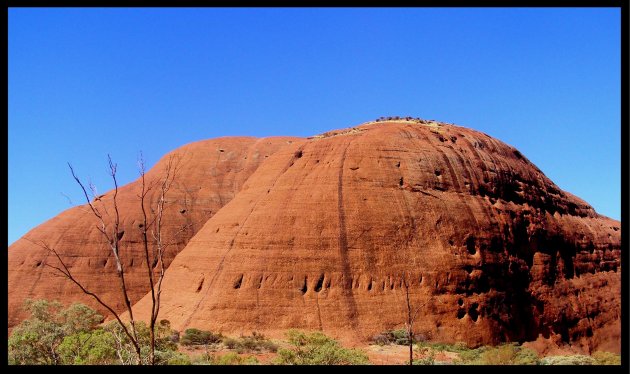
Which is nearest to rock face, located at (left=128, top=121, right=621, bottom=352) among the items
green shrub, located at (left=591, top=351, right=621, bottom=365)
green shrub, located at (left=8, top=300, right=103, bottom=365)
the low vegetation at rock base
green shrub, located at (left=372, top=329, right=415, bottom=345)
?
green shrub, located at (left=372, top=329, right=415, bottom=345)

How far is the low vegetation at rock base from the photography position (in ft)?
75.8

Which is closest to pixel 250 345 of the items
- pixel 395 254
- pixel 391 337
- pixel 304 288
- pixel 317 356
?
pixel 317 356

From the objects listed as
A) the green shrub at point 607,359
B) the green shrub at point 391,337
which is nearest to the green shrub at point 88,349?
the green shrub at point 391,337

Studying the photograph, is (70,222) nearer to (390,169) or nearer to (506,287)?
(390,169)

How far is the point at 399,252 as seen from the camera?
3609cm

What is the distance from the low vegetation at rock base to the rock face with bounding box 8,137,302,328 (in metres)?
16.7

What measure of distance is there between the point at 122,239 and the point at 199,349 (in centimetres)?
2891

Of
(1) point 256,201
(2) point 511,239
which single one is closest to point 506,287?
(2) point 511,239

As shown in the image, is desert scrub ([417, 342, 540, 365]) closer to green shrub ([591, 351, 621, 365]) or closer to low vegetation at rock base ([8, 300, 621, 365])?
low vegetation at rock base ([8, 300, 621, 365])

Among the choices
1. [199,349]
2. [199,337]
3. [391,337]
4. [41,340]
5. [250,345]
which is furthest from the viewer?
[391,337]

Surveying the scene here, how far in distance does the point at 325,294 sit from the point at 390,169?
417 inches

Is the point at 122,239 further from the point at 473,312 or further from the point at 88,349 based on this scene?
the point at 473,312

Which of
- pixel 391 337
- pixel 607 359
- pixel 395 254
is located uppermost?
pixel 395 254

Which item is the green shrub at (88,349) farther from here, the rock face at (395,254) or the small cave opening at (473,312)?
the small cave opening at (473,312)
